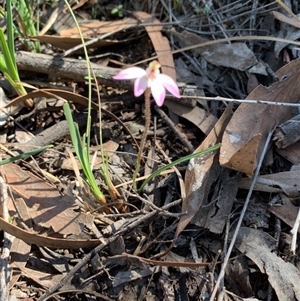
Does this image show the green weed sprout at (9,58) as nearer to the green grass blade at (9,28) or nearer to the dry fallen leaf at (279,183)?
the green grass blade at (9,28)

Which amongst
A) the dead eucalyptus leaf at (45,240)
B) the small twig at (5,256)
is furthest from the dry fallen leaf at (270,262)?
the small twig at (5,256)

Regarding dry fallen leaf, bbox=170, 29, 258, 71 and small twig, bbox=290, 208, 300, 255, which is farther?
dry fallen leaf, bbox=170, 29, 258, 71

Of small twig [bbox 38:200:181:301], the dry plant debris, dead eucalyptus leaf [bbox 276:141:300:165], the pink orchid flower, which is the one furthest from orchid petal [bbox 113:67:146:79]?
dead eucalyptus leaf [bbox 276:141:300:165]

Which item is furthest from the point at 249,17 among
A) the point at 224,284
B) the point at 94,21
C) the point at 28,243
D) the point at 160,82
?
the point at 28,243

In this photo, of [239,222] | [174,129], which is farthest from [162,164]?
[239,222]

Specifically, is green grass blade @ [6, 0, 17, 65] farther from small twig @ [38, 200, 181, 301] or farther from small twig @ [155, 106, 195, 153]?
small twig @ [38, 200, 181, 301]

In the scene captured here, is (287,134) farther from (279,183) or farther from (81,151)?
(81,151)

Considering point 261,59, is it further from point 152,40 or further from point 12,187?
point 12,187
